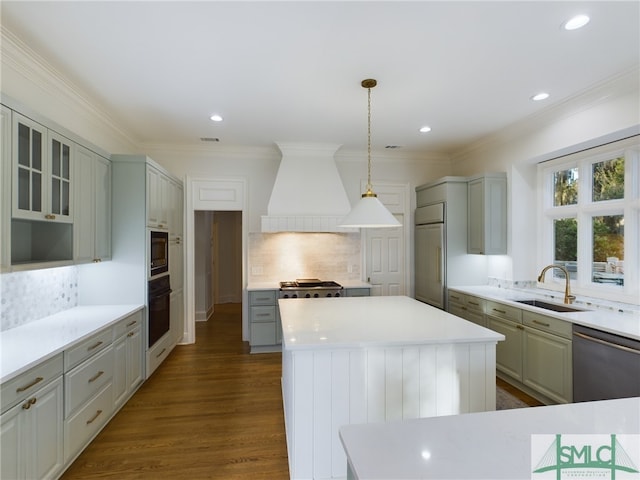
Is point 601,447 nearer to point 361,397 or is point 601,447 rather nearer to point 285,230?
point 361,397

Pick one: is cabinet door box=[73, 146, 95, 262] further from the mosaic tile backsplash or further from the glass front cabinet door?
the mosaic tile backsplash

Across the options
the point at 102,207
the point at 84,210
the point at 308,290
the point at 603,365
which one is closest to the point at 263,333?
the point at 308,290

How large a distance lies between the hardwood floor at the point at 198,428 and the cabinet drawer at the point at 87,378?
0.41 meters

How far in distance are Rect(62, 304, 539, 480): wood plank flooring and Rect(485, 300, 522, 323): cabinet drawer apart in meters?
0.70

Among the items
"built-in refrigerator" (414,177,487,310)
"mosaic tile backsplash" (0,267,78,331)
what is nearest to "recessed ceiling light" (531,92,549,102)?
"built-in refrigerator" (414,177,487,310)

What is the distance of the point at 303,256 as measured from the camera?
189 inches

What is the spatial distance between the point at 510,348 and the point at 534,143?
2.20m

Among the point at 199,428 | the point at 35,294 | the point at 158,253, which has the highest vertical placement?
the point at 158,253

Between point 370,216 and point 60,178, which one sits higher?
point 60,178

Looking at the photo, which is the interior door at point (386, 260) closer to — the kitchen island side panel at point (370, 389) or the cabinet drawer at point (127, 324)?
the kitchen island side panel at point (370, 389)

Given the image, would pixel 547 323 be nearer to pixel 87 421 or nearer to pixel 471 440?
pixel 471 440

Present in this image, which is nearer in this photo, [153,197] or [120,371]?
[120,371]

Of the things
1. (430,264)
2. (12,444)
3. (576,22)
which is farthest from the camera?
(430,264)

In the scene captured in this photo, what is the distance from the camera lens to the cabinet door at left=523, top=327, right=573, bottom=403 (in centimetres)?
256
